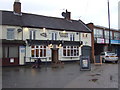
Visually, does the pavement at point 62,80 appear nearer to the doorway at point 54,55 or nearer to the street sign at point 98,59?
the street sign at point 98,59

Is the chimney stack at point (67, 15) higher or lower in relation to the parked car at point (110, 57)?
higher

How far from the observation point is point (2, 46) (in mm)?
22719

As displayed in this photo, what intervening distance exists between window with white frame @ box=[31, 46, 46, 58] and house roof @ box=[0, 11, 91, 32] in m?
3.24

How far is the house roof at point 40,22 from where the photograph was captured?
24916 millimetres

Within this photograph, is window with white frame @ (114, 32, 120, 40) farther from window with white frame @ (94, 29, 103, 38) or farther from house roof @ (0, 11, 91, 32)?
house roof @ (0, 11, 91, 32)

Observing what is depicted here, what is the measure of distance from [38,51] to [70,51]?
610cm

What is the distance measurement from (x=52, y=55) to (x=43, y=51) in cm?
210

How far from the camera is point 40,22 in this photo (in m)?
27.8

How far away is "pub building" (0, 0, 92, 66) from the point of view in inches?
929

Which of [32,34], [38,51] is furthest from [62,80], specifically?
[32,34]

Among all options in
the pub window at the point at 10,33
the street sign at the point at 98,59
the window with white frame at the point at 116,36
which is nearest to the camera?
the street sign at the point at 98,59

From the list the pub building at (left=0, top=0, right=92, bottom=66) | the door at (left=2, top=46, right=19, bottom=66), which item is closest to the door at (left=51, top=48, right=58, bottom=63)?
the pub building at (left=0, top=0, right=92, bottom=66)

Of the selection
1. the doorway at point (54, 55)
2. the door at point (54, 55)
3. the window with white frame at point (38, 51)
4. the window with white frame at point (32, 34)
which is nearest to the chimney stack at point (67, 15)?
the doorway at point (54, 55)

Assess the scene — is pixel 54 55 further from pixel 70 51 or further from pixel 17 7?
pixel 17 7
